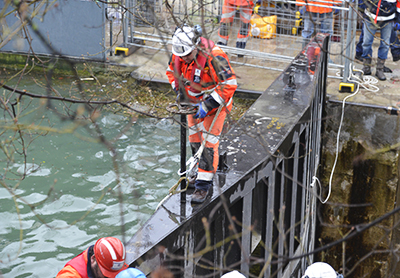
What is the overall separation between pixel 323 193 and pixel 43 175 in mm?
4635

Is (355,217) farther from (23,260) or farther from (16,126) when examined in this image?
(16,126)

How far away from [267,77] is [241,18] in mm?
1269

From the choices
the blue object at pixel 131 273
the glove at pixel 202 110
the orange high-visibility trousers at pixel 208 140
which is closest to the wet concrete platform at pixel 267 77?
the orange high-visibility trousers at pixel 208 140

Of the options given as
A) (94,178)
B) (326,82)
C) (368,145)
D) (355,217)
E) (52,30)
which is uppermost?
(52,30)

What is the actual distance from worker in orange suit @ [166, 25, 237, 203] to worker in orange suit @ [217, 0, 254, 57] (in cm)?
477

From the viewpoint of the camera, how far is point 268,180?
584 centimetres

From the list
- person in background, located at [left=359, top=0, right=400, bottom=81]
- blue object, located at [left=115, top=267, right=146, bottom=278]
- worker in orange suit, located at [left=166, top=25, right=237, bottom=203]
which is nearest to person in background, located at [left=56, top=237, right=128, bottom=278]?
blue object, located at [left=115, top=267, right=146, bottom=278]

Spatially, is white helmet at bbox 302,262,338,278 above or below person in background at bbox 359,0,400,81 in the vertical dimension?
below

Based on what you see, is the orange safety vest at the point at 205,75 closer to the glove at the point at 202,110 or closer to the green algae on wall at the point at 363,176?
the glove at the point at 202,110

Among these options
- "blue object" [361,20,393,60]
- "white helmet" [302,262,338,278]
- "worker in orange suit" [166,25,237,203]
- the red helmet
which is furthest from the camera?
"blue object" [361,20,393,60]

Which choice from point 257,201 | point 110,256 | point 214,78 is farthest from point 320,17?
point 110,256

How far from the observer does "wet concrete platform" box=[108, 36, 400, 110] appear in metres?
8.19

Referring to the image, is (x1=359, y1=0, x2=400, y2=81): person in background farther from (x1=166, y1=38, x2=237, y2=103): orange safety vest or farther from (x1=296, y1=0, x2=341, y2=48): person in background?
(x1=166, y1=38, x2=237, y2=103): orange safety vest

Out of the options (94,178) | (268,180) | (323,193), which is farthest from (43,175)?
(323,193)
